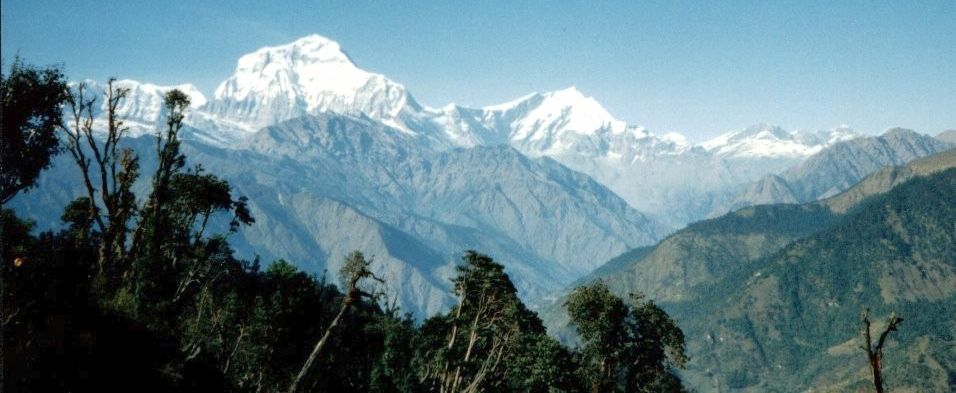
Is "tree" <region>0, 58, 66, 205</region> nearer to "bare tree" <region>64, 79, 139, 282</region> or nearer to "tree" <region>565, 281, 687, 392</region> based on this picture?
"bare tree" <region>64, 79, 139, 282</region>

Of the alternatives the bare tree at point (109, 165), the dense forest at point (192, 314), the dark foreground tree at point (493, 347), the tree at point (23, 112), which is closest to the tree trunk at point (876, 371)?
the dense forest at point (192, 314)

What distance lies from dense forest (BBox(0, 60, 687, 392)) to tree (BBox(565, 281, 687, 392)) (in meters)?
0.14

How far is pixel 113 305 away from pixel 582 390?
4636cm

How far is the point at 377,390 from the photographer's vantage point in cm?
7581

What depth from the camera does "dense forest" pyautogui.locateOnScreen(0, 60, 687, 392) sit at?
27953 mm

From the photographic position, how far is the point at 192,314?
229ft

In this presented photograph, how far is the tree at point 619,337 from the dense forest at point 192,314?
0.14 meters

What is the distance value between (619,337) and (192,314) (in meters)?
43.8

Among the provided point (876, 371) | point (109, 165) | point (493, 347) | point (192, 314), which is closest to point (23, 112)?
point (109, 165)

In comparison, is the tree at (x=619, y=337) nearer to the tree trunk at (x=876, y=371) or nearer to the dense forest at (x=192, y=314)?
the dense forest at (x=192, y=314)

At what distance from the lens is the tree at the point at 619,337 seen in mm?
67250

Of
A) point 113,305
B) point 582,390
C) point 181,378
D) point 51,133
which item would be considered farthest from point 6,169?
point 582,390

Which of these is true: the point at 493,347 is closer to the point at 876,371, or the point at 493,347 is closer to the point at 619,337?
the point at 619,337

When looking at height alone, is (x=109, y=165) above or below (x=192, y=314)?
above
